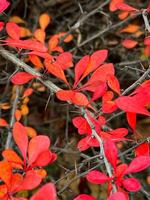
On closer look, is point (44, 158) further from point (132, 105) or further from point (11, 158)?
Result: point (132, 105)

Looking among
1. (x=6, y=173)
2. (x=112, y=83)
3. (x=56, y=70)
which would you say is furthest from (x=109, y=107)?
(x=6, y=173)

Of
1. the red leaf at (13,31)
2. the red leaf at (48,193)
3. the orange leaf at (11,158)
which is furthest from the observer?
the red leaf at (13,31)

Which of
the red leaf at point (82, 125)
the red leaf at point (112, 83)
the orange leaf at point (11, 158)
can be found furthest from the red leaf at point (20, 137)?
the red leaf at point (112, 83)

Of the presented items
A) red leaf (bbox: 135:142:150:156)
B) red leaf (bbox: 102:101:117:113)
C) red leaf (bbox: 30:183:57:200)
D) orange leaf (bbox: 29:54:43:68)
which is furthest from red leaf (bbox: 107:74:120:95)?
red leaf (bbox: 30:183:57:200)

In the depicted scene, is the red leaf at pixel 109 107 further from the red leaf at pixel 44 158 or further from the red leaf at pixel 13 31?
the red leaf at pixel 13 31

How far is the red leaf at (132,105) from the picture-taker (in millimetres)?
898

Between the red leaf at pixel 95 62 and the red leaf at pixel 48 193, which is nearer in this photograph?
the red leaf at pixel 48 193

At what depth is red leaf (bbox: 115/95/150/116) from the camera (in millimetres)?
898

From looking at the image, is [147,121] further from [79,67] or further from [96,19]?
[79,67]

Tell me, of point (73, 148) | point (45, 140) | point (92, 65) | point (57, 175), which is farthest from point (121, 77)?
point (45, 140)

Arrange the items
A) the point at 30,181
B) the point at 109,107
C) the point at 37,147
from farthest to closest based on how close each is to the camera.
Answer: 1. the point at 109,107
2. the point at 37,147
3. the point at 30,181

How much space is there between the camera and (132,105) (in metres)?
0.91

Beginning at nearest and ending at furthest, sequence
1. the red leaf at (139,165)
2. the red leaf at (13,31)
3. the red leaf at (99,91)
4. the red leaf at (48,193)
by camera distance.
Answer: the red leaf at (48,193)
the red leaf at (139,165)
the red leaf at (99,91)
the red leaf at (13,31)

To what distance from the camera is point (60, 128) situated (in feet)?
6.89
